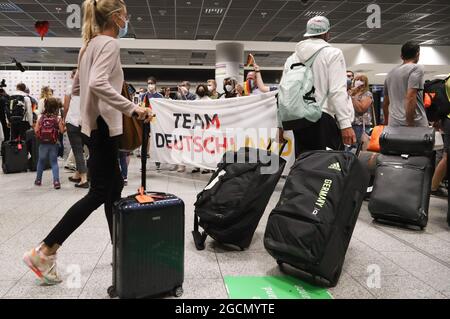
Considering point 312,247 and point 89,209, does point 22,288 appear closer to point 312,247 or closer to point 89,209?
point 89,209

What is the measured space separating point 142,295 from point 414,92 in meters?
2.89

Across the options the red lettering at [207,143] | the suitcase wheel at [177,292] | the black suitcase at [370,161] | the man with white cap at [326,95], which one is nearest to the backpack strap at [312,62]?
the man with white cap at [326,95]

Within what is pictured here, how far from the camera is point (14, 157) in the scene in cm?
616

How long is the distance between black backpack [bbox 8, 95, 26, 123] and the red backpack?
2.31m

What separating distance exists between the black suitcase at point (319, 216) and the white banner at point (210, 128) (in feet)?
7.35

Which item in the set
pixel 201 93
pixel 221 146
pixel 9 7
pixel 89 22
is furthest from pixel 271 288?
pixel 9 7

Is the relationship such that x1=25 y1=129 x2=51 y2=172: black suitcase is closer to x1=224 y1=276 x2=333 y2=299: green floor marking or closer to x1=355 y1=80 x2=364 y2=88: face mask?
x1=355 y1=80 x2=364 y2=88: face mask

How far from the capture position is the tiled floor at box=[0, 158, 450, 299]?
189 centimetres

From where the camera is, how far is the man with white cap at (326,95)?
7.95 ft

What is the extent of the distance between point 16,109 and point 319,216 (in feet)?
21.1

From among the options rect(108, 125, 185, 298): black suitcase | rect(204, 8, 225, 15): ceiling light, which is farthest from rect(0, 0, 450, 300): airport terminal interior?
rect(204, 8, 225, 15): ceiling light

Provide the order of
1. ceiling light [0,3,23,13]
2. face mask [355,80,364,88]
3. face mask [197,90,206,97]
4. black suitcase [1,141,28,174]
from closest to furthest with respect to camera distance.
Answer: face mask [355,80,364,88] < black suitcase [1,141,28,174] < face mask [197,90,206,97] < ceiling light [0,3,23,13]

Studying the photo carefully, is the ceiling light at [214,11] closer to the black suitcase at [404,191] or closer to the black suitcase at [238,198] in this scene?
the black suitcase at [404,191]

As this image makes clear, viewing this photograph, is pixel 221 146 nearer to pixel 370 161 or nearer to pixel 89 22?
pixel 370 161
